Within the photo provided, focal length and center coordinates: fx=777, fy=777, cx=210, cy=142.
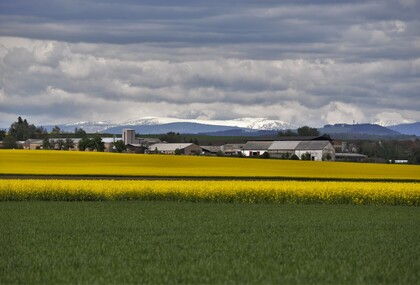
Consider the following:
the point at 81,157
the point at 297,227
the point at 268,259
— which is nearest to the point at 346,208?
the point at 297,227

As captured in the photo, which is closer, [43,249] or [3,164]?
[43,249]

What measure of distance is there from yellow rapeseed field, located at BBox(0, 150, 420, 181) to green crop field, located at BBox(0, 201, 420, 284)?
28.0 metres

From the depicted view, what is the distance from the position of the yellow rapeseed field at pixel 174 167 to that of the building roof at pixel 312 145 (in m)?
66.2

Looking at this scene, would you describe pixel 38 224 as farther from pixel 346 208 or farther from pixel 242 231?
pixel 346 208

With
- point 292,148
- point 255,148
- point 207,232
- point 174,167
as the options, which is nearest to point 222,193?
point 207,232

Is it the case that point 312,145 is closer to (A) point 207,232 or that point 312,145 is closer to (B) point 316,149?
(B) point 316,149

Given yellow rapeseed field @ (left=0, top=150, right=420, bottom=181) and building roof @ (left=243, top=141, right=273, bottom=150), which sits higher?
building roof @ (left=243, top=141, right=273, bottom=150)

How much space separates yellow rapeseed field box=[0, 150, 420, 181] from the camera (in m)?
60.7

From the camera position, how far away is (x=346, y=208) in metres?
35.9

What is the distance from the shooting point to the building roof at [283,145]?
158m

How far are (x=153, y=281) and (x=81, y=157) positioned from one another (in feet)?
206

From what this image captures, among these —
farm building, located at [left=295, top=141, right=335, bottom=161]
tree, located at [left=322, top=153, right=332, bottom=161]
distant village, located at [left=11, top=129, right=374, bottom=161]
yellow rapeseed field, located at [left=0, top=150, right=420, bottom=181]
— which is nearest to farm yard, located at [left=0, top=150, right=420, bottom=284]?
yellow rapeseed field, located at [left=0, top=150, right=420, bottom=181]

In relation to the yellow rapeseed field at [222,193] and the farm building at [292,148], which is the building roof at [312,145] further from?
→ the yellow rapeseed field at [222,193]

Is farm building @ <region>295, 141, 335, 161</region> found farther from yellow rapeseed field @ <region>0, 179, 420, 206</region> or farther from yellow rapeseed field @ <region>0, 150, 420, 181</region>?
yellow rapeseed field @ <region>0, 179, 420, 206</region>
